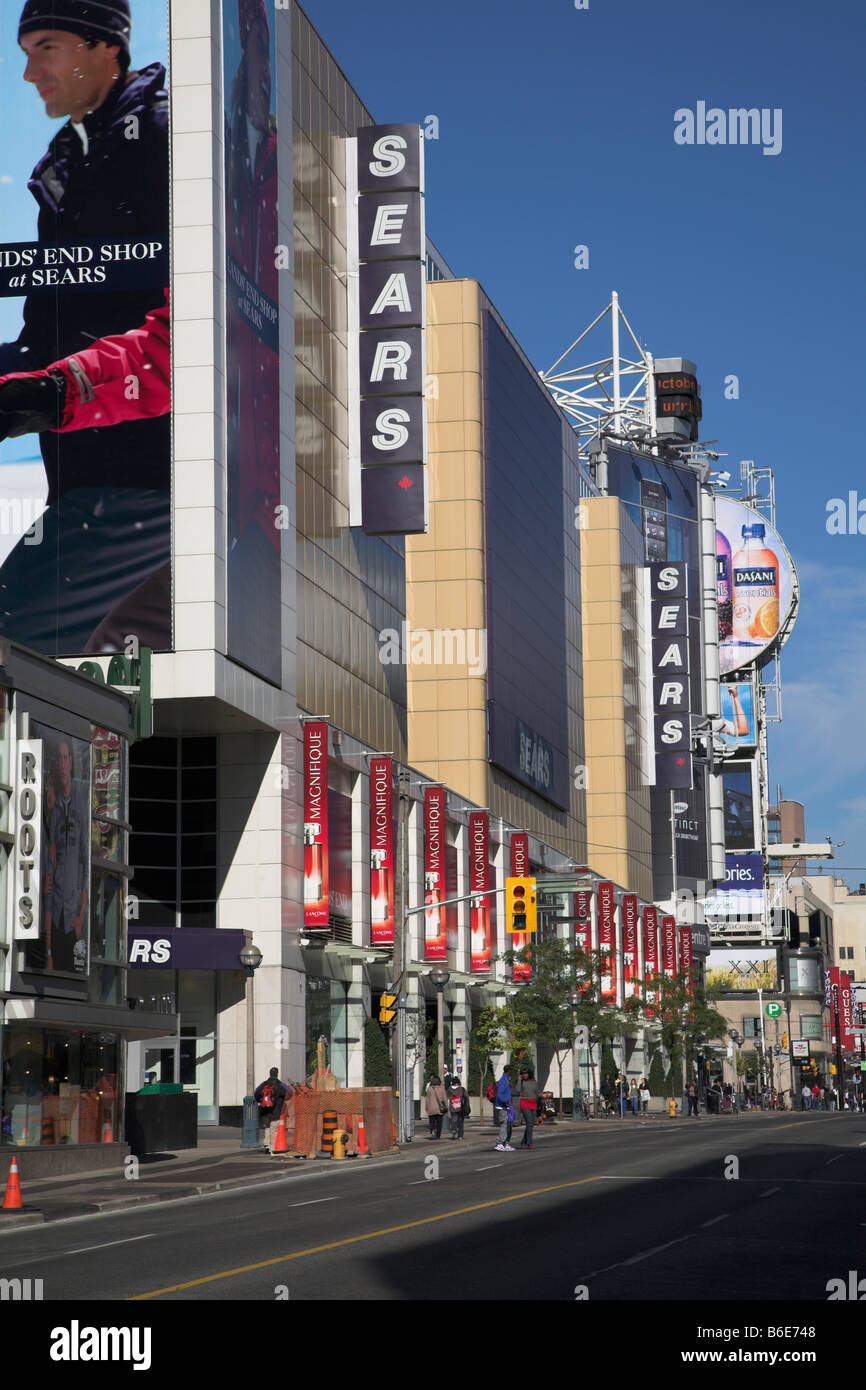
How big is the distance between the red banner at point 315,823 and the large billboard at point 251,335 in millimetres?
2469

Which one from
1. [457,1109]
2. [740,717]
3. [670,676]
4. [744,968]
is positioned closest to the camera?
[457,1109]

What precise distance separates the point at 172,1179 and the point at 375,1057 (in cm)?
2590

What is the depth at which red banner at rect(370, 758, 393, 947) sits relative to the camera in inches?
2296

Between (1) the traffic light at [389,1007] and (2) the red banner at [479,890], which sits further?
(2) the red banner at [479,890]

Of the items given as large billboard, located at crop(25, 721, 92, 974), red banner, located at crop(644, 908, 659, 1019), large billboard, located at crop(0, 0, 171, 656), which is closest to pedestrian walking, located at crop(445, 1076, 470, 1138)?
large billboard, located at crop(0, 0, 171, 656)

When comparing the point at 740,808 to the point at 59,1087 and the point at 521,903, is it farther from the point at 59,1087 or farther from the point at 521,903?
the point at 59,1087

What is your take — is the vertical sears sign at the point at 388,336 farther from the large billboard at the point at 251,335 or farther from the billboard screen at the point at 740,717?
the billboard screen at the point at 740,717

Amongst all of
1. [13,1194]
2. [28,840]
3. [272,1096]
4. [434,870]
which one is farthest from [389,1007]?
[13,1194]

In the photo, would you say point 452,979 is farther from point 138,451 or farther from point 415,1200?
point 415,1200

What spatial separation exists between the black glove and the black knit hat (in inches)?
366

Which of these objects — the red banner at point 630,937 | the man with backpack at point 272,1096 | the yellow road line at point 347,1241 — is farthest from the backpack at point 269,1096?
the red banner at point 630,937

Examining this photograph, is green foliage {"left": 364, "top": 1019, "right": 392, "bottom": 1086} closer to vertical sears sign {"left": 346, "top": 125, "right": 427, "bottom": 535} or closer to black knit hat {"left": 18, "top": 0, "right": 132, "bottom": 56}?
vertical sears sign {"left": 346, "top": 125, "right": 427, "bottom": 535}

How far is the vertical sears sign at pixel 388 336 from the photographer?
58594mm

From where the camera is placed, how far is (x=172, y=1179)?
1247 inches
